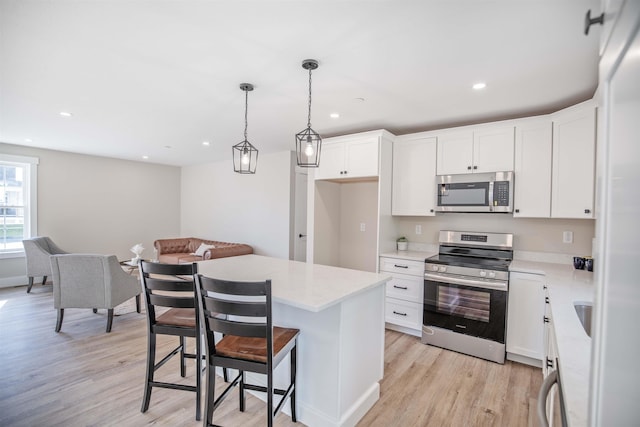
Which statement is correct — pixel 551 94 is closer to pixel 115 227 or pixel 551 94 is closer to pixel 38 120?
pixel 38 120

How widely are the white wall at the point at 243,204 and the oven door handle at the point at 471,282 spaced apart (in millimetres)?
2837

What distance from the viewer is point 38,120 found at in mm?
3768

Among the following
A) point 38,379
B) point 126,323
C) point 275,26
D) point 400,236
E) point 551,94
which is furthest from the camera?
point 400,236

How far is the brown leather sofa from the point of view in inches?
219

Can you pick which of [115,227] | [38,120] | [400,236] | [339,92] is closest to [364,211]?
[400,236]

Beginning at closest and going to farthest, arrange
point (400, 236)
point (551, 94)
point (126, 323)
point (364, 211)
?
point (551, 94) → point (126, 323) → point (400, 236) → point (364, 211)

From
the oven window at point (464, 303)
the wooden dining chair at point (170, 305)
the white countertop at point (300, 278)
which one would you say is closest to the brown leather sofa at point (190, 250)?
the white countertop at point (300, 278)

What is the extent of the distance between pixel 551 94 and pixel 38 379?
497cm

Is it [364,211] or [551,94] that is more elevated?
[551,94]

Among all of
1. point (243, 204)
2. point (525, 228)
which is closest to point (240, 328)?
point (525, 228)

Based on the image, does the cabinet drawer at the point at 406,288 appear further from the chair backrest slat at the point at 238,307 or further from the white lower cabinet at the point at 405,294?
the chair backrest slat at the point at 238,307

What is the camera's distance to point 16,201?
17.5 ft

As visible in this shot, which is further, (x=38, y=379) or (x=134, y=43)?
(x=38, y=379)

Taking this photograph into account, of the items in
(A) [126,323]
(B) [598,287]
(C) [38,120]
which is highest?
(C) [38,120]
